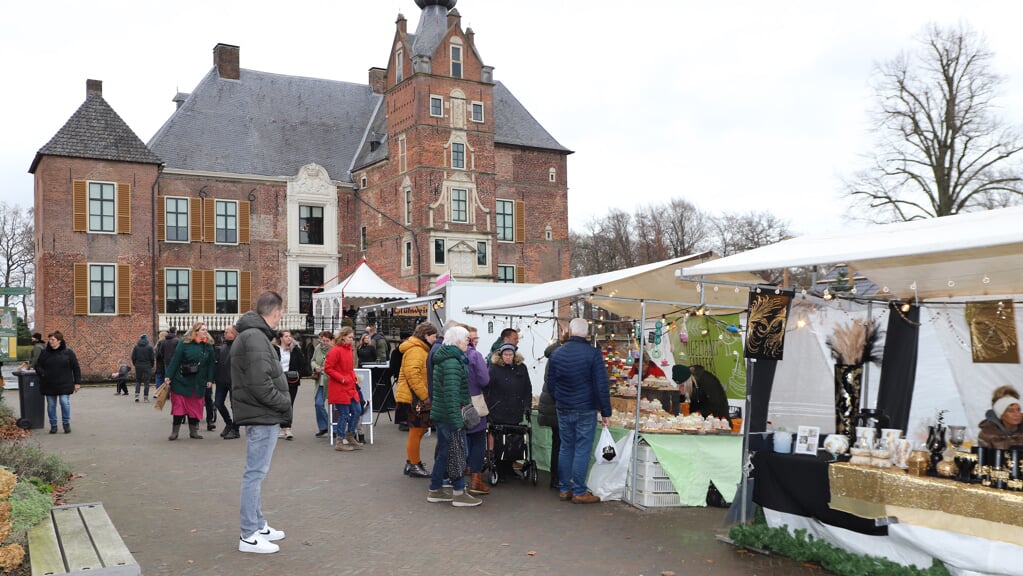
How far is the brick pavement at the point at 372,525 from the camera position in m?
6.09

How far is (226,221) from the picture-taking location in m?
35.3

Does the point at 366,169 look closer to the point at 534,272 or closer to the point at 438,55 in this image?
the point at 438,55

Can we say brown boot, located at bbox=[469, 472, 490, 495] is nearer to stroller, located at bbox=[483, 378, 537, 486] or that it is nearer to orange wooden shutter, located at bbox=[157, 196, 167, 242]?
stroller, located at bbox=[483, 378, 537, 486]

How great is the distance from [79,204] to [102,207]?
814 millimetres

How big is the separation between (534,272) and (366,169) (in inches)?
364

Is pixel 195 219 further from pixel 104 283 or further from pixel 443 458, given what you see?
pixel 443 458

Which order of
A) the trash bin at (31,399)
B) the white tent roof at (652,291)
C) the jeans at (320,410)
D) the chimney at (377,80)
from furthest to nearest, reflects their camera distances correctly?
the chimney at (377,80) → the trash bin at (31,399) → the jeans at (320,410) → the white tent roof at (652,291)

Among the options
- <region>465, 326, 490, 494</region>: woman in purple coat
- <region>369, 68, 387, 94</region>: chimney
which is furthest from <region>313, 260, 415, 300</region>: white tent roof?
<region>369, 68, 387, 94</region>: chimney

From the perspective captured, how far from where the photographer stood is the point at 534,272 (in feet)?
129

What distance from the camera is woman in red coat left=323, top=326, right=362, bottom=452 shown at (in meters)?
11.6

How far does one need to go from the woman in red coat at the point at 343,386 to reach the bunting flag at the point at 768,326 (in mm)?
6344

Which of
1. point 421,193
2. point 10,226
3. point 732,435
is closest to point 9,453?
point 732,435

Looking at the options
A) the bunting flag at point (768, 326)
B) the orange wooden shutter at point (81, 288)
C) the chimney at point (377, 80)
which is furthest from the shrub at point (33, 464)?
the chimney at point (377, 80)

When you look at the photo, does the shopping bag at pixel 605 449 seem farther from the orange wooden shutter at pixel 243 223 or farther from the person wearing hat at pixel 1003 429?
the orange wooden shutter at pixel 243 223
